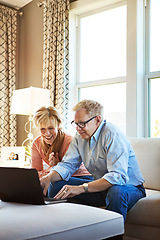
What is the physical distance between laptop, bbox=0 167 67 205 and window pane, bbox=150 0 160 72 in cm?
205

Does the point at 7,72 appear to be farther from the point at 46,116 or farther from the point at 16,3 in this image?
the point at 46,116

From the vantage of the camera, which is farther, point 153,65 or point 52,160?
point 153,65

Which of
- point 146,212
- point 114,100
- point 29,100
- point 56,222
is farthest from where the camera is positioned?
point 114,100

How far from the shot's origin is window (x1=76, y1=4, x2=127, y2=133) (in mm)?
3564

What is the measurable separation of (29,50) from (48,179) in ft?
9.73

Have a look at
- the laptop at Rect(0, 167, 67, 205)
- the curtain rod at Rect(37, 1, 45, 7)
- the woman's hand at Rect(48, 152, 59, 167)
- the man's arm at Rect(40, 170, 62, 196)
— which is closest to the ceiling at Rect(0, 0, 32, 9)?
the curtain rod at Rect(37, 1, 45, 7)

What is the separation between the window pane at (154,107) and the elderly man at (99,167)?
1206mm

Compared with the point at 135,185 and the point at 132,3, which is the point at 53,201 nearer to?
the point at 135,185

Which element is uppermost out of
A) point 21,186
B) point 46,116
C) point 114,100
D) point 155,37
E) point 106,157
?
point 155,37

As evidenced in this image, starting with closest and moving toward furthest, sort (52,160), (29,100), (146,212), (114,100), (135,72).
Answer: (146,212) < (52,160) < (135,72) < (29,100) < (114,100)

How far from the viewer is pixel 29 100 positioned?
11.2ft

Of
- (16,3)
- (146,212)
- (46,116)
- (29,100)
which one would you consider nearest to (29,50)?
(16,3)

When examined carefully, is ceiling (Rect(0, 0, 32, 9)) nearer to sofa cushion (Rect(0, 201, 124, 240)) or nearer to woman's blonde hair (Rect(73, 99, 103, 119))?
woman's blonde hair (Rect(73, 99, 103, 119))

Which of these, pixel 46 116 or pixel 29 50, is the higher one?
pixel 29 50
